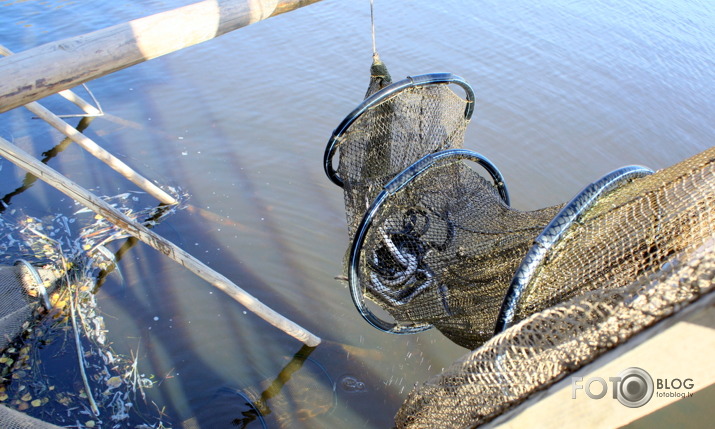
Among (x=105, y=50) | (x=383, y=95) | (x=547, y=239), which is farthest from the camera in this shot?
(x=383, y=95)

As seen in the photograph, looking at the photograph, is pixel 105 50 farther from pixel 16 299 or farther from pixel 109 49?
pixel 16 299

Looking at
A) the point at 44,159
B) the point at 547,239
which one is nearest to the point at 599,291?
the point at 547,239

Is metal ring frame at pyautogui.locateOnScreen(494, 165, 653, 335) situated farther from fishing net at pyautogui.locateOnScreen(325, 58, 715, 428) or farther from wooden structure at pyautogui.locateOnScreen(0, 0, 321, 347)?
wooden structure at pyautogui.locateOnScreen(0, 0, 321, 347)

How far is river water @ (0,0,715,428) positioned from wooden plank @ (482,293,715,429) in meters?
2.34

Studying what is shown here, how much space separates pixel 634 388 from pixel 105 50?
7.12 feet

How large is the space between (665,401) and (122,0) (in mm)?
9888

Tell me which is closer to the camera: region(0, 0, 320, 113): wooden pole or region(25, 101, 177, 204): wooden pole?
region(0, 0, 320, 113): wooden pole

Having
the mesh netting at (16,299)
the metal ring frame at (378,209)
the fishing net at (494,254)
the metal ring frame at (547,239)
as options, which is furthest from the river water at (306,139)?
the metal ring frame at (547,239)

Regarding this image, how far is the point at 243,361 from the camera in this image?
3.67 metres

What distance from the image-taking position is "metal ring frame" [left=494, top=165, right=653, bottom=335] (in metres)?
1.61

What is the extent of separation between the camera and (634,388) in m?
1.14

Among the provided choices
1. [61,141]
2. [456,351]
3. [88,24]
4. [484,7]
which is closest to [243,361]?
[456,351]

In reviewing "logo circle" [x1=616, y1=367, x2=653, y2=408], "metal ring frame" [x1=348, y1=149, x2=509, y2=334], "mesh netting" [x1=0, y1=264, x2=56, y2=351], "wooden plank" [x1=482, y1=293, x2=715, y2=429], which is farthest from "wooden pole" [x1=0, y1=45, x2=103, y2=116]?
"logo circle" [x1=616, y1=367, x2=653, y2=408]

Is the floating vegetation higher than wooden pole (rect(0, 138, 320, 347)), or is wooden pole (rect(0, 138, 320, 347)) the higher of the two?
wooden pole (rect(0, 138, 320, 347))
